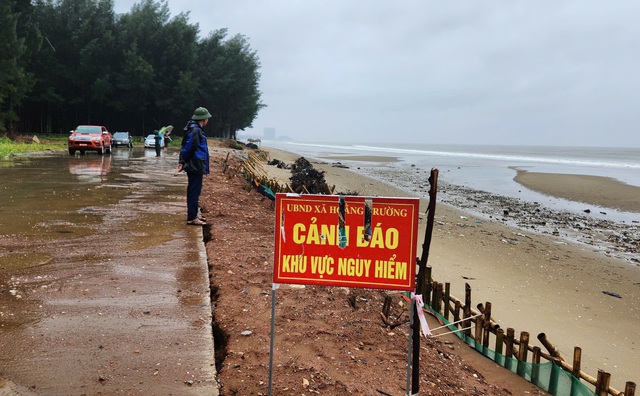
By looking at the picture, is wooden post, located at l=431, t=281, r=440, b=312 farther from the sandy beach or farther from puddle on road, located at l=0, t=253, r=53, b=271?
puddle on road, located at l=0, t=253, r=53, b=271

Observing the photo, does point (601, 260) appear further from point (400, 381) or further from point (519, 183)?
point (519, 183)

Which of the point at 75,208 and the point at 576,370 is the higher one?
the point at 75,208

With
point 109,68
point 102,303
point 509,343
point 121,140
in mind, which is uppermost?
point 109,68

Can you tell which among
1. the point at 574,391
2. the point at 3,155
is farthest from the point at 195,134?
the point at 3,155

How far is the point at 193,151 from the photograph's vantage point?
6.79 metres

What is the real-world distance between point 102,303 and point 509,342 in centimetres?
360

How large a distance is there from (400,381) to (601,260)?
869 cm

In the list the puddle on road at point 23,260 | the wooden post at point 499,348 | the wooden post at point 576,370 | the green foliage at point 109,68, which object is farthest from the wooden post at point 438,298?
the green foliage at point 109,68

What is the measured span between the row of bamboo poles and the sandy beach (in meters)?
0.87

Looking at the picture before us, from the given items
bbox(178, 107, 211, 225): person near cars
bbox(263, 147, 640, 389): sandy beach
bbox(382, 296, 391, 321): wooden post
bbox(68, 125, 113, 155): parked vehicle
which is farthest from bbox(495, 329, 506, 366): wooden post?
bbox(68, 125, 113, 155): parked vehicle

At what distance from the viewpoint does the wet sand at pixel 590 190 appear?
20.3m

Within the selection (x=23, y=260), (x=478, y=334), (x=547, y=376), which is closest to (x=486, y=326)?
(x=478, y=334)

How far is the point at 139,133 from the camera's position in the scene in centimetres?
5322

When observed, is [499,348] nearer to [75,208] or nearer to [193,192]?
[193,192]
